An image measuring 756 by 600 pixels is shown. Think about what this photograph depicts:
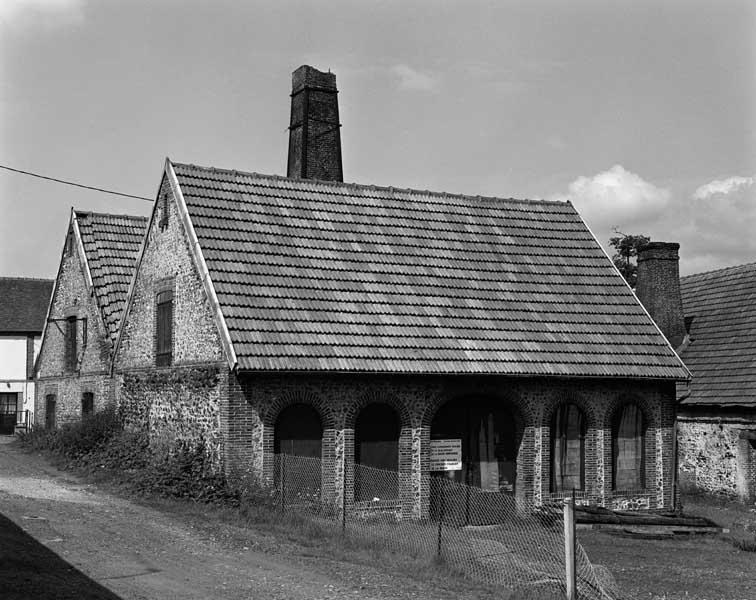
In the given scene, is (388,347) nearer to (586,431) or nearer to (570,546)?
(586,431)

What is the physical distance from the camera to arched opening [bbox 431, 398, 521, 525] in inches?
787

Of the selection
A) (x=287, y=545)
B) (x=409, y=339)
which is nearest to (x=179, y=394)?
(x=409, y=339)

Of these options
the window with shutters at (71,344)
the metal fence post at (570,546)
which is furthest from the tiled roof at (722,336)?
the window with shutters at (71,344)

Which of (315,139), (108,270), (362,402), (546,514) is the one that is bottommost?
(546,514)

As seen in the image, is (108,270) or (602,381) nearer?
(602,381)

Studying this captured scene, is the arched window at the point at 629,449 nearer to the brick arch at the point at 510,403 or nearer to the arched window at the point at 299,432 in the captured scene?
the brick arch at the point at 510,403

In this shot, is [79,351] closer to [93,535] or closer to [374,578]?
[93,535]

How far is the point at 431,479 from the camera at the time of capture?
1986cm

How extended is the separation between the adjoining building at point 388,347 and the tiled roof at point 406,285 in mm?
47

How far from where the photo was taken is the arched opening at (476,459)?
2000 cm

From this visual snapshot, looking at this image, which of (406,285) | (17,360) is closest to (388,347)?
(406,285)

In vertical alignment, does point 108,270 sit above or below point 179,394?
above

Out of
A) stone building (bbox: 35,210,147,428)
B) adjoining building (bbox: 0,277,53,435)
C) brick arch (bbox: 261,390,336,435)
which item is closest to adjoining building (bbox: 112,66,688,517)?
brick arch (bbox: 261,390,336,435)

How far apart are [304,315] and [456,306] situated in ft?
12.7
